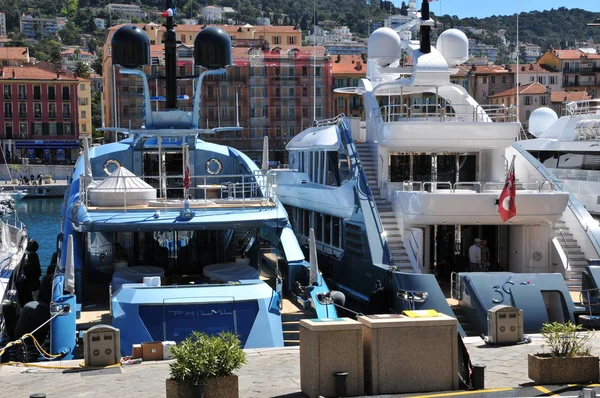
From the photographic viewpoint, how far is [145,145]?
26453mm

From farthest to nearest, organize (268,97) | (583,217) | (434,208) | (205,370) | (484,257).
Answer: (268,97) → (583,217) → (484,257) → (434,208) → (205,370)

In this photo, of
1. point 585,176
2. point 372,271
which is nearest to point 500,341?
point 372,271

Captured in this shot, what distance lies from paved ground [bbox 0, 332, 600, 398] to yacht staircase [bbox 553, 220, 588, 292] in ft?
19.4

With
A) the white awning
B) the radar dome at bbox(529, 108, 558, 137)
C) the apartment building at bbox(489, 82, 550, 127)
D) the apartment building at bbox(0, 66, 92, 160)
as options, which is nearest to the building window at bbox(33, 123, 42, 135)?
the apartment building at bbox(0, 66, 92, 160)

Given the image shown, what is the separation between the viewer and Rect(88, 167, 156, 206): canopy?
22062 mm

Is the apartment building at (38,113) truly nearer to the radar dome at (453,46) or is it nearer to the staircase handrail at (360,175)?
the radar dome at (453,46)

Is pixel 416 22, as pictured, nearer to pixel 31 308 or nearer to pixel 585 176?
pixel 585 176

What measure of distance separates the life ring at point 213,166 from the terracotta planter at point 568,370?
1496 cm

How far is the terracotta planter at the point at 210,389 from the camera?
38.2 feet

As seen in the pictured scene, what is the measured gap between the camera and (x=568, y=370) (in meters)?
13.0

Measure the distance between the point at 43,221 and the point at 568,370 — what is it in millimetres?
57984

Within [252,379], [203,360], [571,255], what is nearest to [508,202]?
[571,255]

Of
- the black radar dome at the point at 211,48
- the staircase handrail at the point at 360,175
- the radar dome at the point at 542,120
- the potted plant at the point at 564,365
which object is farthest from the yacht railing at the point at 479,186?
the radar dome at the point at 542,120

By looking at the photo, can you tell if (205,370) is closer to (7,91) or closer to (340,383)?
A: (340,383)
